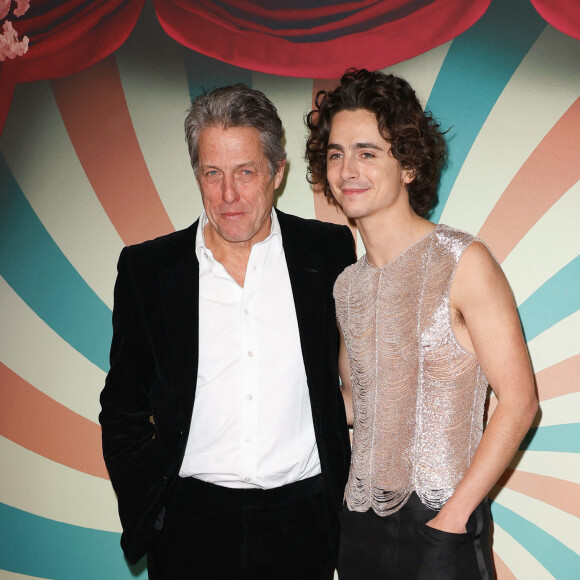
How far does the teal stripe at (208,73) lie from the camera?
7.04ft

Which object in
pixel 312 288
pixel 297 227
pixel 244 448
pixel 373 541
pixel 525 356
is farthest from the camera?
pixel 297 227

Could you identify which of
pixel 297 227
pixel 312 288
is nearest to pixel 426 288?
pixel 312 288

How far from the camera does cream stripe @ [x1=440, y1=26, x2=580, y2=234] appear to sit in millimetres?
1872

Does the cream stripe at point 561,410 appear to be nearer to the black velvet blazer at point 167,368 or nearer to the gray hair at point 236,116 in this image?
the black velvet blazer at point 167,368

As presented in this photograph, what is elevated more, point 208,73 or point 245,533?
point 208,73

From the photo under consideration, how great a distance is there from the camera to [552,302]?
1918mm

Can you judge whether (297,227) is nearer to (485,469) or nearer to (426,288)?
(426,288)

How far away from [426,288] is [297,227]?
0.56 meters

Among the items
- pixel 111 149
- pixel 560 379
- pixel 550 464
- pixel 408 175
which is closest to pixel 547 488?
pixel 550 464

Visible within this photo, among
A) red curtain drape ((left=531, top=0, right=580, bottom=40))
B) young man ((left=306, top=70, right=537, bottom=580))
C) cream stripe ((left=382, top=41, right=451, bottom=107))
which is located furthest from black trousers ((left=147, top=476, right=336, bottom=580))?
red curtain drape ((left=531, top=0, right=580, bottom=40))

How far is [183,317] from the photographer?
1.71m

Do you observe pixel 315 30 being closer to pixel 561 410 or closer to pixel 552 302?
pixel 552 302

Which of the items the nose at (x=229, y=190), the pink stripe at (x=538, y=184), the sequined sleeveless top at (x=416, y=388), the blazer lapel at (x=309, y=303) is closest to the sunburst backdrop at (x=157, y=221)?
the pink stripe at (x=538, y=184)

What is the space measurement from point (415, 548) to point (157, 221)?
140 centimetres
